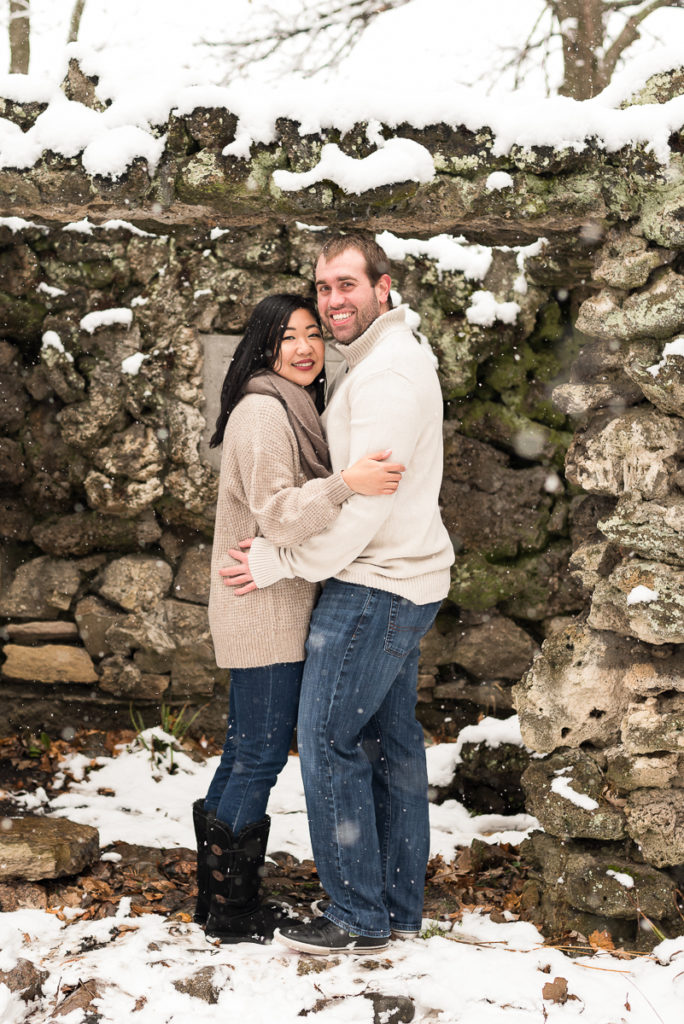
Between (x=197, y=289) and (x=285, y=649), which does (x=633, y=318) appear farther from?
(x=197, y=289)

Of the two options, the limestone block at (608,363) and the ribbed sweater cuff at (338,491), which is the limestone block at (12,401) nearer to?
the ribbed sweater cuff at (338,491)

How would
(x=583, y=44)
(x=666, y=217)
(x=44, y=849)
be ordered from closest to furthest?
1. (x=666, y=217)
2. (x=44, y=849)
3. (x=583, y=44)

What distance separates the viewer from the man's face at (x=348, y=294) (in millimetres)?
2631

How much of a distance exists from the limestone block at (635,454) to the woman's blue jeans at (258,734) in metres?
1.17

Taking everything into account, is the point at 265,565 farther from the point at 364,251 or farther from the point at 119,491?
the point at 119,491

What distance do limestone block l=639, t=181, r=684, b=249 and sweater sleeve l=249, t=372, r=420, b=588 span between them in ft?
3.23

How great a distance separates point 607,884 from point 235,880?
122 centimetres

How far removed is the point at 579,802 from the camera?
9.45ft

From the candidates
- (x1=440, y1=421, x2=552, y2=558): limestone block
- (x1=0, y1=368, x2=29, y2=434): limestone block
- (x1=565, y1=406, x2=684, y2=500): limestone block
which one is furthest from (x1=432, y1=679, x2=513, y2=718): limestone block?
(x1=0, y1=368, x2=29, y2=434): limestone block

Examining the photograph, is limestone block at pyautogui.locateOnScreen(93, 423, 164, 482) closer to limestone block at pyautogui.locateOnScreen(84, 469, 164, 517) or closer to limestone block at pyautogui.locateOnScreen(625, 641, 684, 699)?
limestone block at pyautogui.locateOnScreen(84, 469, 164, 517)

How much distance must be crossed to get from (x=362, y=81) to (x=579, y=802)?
2.75 m

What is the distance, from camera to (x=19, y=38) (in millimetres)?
6402

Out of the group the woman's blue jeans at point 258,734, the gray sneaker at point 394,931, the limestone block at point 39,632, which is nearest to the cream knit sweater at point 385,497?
the woman's blue jeans at point 258,734

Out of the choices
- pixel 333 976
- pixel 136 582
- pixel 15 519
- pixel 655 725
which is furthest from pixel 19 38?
pixel 333 976
